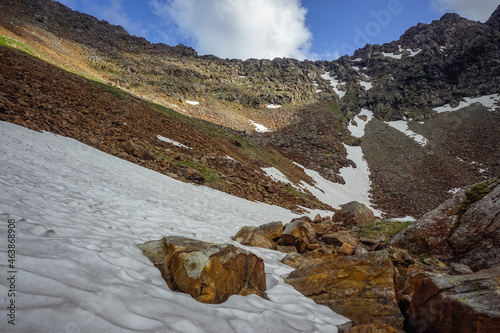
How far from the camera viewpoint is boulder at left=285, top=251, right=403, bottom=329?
3586mm

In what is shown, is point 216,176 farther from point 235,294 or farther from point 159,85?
point 159,85

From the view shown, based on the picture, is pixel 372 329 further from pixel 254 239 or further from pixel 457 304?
pixel 254 239

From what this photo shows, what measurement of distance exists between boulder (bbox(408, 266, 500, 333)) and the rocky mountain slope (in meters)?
13.8

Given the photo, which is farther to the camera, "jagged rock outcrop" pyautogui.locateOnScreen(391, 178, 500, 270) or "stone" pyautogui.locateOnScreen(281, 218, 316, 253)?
"stone" pyautogui.locateOnScreen(281, 218, 316, 253)

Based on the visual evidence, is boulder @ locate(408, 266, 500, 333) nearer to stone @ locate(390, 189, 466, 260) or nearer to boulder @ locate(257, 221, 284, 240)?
stone @ locate(390, 189, 466, 260)

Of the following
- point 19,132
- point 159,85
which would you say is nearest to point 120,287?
point 19,132

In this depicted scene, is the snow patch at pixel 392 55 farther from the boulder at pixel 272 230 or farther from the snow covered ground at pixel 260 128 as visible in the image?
the boulder at pixel 272 230

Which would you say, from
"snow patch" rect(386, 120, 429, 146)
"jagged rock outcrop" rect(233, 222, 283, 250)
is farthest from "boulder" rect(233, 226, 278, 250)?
"snow patch" rect(386, 120, 429, 146)

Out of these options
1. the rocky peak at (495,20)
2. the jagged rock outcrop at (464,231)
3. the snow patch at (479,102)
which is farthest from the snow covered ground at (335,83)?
the jagged rock outcrop at (464,231)

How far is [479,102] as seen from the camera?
213 ft

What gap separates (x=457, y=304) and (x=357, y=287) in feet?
4.89

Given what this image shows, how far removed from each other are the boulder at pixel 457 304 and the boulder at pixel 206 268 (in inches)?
88.2

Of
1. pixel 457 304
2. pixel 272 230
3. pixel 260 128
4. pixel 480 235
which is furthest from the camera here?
pixel 260 128

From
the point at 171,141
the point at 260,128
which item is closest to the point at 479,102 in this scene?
the point at 260,128
